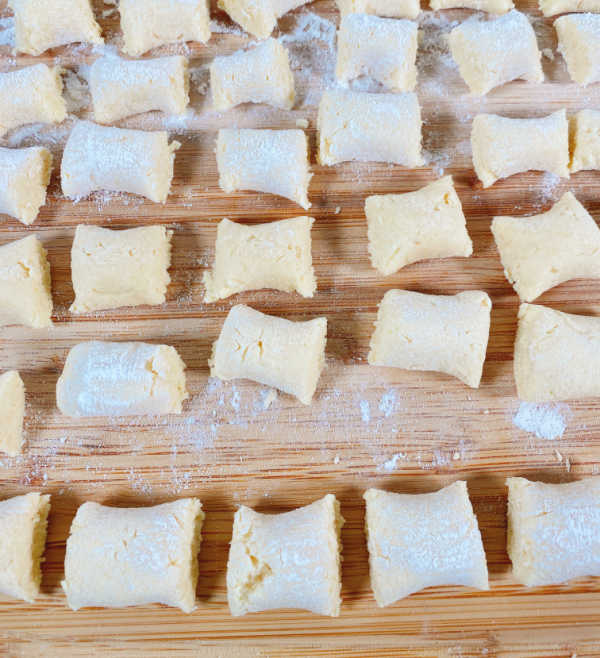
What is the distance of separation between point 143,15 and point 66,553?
153 centimetres

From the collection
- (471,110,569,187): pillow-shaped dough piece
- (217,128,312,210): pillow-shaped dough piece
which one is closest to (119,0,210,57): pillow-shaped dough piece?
(217,128,312,210): pillow-shaped dough piece

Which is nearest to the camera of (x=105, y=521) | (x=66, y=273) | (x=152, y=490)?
(x=105, y=521)

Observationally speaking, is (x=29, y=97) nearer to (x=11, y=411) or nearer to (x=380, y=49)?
(x=11, y=411)

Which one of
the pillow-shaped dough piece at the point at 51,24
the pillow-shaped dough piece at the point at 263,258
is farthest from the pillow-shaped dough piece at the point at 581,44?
the pillow-shaped dough piece at the point at 51,24

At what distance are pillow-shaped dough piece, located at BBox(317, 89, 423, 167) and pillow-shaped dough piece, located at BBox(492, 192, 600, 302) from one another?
34 cm

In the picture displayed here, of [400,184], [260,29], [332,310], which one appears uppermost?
[260,29]

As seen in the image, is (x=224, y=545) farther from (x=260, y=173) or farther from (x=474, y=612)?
(x=260, y=173)

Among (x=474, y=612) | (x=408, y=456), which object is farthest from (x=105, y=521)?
(x=474, y=612)

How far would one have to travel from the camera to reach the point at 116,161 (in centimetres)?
178

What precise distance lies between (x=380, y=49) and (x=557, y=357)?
100cm

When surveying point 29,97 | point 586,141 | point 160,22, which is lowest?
point 586,141

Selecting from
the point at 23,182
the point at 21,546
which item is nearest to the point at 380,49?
the point at 23,182

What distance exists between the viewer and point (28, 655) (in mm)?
1632

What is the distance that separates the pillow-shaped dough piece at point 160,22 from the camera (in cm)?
188
